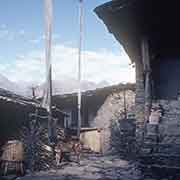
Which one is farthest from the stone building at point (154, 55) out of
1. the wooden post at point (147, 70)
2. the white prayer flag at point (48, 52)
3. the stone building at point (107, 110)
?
the stone building at point (107, 110)

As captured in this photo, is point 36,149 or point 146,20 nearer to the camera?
point 146,20

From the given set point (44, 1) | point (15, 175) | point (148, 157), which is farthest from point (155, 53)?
point (44, 1)

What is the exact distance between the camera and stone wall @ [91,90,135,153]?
16.3 meters

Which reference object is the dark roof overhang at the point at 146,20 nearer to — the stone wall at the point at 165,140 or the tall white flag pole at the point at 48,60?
the stone wall at the point at 165,140

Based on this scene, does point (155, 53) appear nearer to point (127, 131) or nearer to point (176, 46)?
point (176, 46)

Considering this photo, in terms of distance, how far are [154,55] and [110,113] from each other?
10583 millimetres

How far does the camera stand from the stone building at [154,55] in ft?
17.0

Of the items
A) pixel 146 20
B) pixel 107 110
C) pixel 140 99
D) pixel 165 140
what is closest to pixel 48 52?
pixel 107 110

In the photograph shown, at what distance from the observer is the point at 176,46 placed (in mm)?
6469

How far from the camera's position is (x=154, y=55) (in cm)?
632

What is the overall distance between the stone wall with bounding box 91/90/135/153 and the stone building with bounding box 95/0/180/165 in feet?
28.7

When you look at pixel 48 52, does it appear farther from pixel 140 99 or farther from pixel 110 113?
pixel 140 99

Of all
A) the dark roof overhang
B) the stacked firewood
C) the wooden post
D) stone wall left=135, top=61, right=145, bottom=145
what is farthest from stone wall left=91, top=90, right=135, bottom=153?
the wooden post

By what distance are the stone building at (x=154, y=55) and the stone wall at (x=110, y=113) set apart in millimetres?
8760
